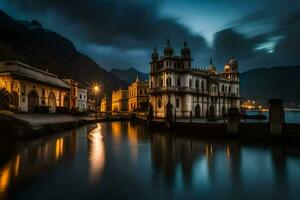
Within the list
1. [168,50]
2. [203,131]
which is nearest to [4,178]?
[203,131]

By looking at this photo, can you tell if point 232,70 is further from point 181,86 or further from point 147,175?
point 147,175

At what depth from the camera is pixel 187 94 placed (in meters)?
55.1

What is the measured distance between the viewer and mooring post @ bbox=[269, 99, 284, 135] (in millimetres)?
22031

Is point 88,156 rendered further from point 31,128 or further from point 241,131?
point 241,131

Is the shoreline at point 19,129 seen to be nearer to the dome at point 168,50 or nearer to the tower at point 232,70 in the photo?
the dome at point 168,50

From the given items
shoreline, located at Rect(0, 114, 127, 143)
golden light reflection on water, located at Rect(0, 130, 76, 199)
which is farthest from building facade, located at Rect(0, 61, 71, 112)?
golden light reflection on water, located at Rect(0, 130, 76, 199)

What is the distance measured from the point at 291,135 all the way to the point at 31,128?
2801cm

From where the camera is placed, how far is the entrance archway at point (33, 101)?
3873cm

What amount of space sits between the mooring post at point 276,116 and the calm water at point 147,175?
563 cm

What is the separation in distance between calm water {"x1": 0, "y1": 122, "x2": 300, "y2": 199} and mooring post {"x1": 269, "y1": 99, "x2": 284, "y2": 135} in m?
5.63

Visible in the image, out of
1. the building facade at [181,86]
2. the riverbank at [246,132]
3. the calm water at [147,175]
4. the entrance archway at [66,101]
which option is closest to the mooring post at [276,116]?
the riverbank at [246,132]

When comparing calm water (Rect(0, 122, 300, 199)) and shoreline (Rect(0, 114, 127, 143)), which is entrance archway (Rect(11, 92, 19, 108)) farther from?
calm water (Rect(0, 122, 300, 199))

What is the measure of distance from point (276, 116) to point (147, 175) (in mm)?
17239

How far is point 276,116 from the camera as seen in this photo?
72.6ft
